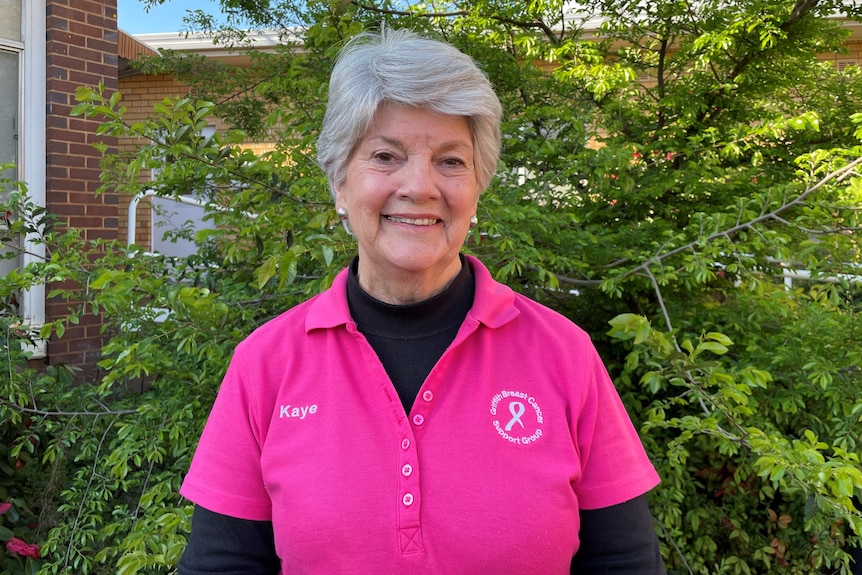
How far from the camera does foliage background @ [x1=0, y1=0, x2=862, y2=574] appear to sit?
2562 millimetres

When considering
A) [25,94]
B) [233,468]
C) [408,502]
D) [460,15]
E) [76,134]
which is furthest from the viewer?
[76,134]

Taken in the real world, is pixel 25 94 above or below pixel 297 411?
above

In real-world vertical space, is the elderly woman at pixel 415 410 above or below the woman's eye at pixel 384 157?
below

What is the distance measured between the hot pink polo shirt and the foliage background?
522mm

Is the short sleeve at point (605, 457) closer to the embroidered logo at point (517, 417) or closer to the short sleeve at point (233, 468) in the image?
the embroidered logo at point (517, 417)

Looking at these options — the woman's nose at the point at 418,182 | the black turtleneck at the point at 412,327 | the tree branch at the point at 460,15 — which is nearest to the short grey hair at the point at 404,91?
the woman's nose at the point at 418,182

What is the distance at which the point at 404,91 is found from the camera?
1616 mm

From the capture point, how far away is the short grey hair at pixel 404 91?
5.33 ft

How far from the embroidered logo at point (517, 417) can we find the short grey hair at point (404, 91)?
57 centimetres

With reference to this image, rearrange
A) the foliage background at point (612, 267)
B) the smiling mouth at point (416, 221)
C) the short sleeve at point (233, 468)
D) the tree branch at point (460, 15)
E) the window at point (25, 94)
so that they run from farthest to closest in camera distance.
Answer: the window at point (25, 94) → the tree branch at point (460, 15) → the foliage background at point (612, 267) → the smiling mouth at point (416, 221) → the short sleeve at point (233, 468)

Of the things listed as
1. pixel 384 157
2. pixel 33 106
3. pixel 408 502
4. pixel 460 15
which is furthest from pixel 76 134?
pixel 408 502

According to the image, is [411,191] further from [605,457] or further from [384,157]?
[605,457]

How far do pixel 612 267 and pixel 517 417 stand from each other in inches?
80.0

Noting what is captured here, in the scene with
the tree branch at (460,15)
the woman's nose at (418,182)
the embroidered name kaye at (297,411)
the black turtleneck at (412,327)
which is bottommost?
the embroidered name kaye at (297,411)
